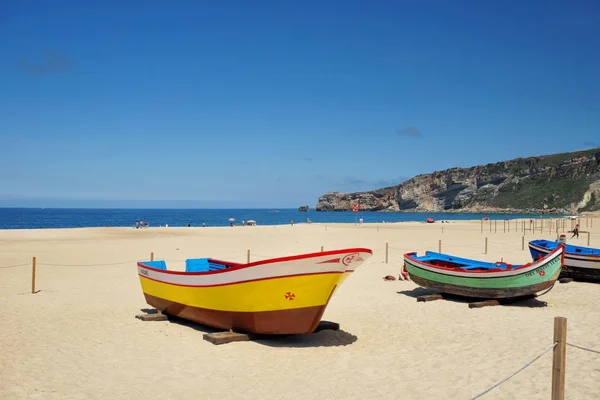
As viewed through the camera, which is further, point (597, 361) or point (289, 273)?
point (289, 273)

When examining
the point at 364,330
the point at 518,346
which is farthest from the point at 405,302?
the point at 518,346

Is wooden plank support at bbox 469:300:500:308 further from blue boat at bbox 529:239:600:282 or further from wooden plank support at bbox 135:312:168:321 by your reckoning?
wooden plank support at bbox 135:312:168:321

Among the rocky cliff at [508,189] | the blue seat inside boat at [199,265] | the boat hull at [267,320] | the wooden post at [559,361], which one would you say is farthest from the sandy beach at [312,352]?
the rocky cliff at [508,189]

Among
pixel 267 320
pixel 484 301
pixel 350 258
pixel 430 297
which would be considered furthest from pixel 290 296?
pixel 484 301

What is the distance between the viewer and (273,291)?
29.4 ft

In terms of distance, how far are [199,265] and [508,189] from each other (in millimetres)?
153062

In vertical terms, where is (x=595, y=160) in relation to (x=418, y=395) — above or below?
above

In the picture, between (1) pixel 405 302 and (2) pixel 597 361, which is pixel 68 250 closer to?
(1) pixel 405 302

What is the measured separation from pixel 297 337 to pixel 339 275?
2041 mm

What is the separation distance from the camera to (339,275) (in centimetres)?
879

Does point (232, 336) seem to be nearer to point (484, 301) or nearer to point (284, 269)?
point (284, 269)

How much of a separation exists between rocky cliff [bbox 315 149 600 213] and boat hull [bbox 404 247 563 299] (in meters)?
116

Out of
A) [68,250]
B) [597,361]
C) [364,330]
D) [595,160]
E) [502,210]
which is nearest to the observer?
[597,361]

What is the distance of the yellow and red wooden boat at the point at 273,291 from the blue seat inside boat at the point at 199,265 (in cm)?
216
